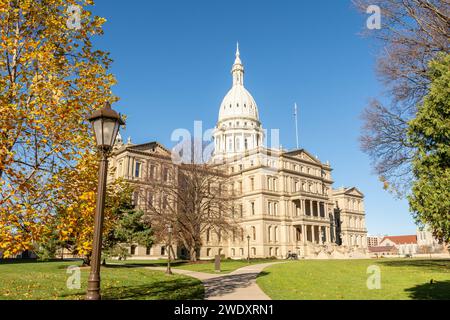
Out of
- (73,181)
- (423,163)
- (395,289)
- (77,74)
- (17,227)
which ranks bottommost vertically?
(395,289)

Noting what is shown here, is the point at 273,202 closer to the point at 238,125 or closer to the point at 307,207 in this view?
the point at 307,207

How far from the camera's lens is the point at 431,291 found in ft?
40.9

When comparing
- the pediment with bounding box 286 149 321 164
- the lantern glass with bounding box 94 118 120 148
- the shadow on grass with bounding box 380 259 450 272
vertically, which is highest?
the pediment with bounding box 286 149 321 164

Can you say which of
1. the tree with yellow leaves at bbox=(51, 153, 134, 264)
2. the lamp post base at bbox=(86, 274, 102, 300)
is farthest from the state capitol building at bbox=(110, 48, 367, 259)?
the lamp post base at bbox=(86, 274, 102, 300)

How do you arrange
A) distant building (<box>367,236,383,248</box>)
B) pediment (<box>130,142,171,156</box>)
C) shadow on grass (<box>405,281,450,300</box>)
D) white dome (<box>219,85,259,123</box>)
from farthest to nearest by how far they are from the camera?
1. distant building (<box>367,236,383,248</box>)
2. white dome (<box>219,85,259,123</box>)
3. pediment (<box>130,142,171,156</box>)
4. shadow on grass (<box>405,281,450,300</box>)

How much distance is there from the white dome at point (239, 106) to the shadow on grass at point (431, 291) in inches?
4090

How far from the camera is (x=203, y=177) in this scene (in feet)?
133

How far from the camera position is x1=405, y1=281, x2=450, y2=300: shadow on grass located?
11.2m

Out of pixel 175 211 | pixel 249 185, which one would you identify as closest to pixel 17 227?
pixel 175 211

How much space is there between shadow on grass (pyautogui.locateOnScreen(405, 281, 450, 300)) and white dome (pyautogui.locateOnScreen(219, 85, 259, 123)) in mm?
103880

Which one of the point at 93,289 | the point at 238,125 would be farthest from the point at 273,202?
the point at 93,289

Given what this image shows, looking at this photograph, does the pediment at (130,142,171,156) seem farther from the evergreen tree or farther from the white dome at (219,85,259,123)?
the white dome at (219,85,259,123)
